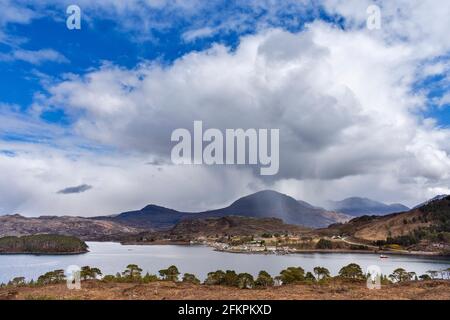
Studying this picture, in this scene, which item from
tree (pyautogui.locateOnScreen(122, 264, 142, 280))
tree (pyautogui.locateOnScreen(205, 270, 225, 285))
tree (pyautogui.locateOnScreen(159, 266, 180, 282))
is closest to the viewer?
tree (pyautogui.locateOnScreen(205, 270, 225, 285))

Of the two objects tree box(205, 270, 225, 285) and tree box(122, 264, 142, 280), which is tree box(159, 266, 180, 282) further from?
tree box(205, 270, 225, 285)

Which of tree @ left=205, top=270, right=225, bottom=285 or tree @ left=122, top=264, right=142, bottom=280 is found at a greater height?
tree @ left=205, top=270, right=225, bottom=285

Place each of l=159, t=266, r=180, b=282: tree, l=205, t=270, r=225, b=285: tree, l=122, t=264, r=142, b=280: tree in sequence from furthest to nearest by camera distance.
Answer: l=122, t=264, r=142, b=280: tree → l=159, t=266, r=180, b=282: tree → l=205, t=270, r=225, b=285: tree

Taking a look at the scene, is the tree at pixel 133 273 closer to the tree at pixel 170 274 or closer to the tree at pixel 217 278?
the tree at pixel 170 274

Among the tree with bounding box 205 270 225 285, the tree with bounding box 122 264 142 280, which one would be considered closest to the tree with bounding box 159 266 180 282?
the tree with bounding box 122 264 142 280

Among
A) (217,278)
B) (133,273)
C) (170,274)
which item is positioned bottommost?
(133,273)

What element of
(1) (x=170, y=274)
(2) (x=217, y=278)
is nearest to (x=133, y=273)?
(1) (x=170, y=274)

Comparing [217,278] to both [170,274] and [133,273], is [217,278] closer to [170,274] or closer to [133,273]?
[170,274]

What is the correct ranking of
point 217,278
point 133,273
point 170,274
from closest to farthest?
point 217,278 → point 170,274 → point 133,273

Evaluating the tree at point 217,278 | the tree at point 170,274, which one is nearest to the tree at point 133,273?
the tree at point 170,274

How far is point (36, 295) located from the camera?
19.3 metres

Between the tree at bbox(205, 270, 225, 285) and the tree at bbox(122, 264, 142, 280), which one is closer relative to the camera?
the tree at bbox(205, 270, 225, 285)
